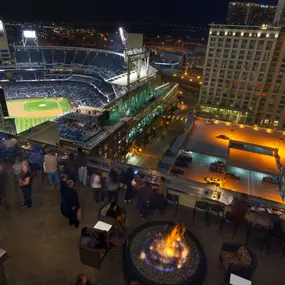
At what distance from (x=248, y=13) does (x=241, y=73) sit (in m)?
130

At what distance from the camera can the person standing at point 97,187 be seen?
8297 millimetres

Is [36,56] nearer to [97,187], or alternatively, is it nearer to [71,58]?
[71,58]

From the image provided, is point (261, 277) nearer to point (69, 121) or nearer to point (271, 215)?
point (271, 215)

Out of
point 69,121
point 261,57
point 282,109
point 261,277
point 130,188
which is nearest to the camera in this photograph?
point 261,277

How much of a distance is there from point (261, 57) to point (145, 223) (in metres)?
46.5

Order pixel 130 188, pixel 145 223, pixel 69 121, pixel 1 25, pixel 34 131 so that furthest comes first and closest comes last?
pixel 1 25 → pixel 69 121 → pixel 34 131 → pixel 130 188 → pixel 145 223

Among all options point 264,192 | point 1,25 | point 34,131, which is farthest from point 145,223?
point 1,25

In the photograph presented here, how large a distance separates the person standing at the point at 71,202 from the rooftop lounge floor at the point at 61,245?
1.17 feet

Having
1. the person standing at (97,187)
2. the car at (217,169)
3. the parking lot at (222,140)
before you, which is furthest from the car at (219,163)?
the person standing at (97,187)

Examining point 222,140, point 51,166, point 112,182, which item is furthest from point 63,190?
point 222,140

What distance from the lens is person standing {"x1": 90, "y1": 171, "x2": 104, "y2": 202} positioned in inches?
327

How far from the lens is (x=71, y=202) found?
7.16 m

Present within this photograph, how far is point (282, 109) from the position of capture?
4750 cm

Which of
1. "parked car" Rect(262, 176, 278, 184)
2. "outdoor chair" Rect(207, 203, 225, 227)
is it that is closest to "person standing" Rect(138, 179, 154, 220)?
"outdoor chair" Rect(207, 203, 225, 227)
